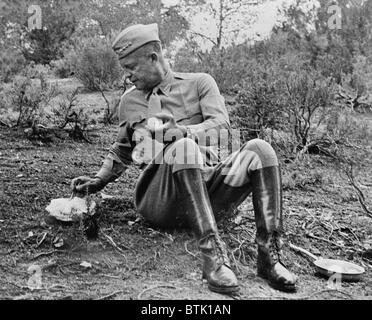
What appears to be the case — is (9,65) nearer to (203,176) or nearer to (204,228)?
(203,176)

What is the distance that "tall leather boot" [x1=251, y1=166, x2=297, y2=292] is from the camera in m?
2.93

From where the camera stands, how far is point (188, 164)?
288 centimetres

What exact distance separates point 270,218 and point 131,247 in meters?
0.92

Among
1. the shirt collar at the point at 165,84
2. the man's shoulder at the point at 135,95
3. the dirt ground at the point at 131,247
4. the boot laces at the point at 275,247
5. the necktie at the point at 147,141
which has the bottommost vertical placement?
the dirt ground at the point at 131,247

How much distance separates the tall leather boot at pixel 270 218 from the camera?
293 centimetres

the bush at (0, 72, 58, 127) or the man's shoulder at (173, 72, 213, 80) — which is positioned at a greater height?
the man's shoulder at (173, 72, 213, 80)

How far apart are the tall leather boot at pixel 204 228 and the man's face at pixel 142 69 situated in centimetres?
Result: 72

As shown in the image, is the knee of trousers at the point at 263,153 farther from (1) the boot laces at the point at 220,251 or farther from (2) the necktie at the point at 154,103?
(2) the necktie at the point at 154,103

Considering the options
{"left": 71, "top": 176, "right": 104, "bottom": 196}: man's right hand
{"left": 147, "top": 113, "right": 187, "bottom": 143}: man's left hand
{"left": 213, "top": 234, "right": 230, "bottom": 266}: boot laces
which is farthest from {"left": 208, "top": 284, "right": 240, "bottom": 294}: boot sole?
{"left": 71, "top": 176, "right": 104, "bottom": 196}: man's right hand

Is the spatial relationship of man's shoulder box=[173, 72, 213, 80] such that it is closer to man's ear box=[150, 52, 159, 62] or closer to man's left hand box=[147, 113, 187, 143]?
man's ear box=[150, 52, 159, 62]

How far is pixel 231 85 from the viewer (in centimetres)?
1002

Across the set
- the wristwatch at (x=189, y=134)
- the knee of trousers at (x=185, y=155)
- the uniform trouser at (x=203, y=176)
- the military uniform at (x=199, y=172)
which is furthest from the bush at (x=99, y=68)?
the knee of trousers at (x=185, y=155)

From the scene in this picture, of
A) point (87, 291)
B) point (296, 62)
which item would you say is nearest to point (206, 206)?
point (87, 291)

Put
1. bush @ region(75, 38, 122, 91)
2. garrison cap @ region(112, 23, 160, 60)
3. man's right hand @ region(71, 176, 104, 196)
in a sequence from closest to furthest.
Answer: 1. garrison cap @ region(112, 23, 160, 60)
2. man's right hand @ region(71, 176, 104, 196)
3. bush @ region(75, 38, 122, 91)
